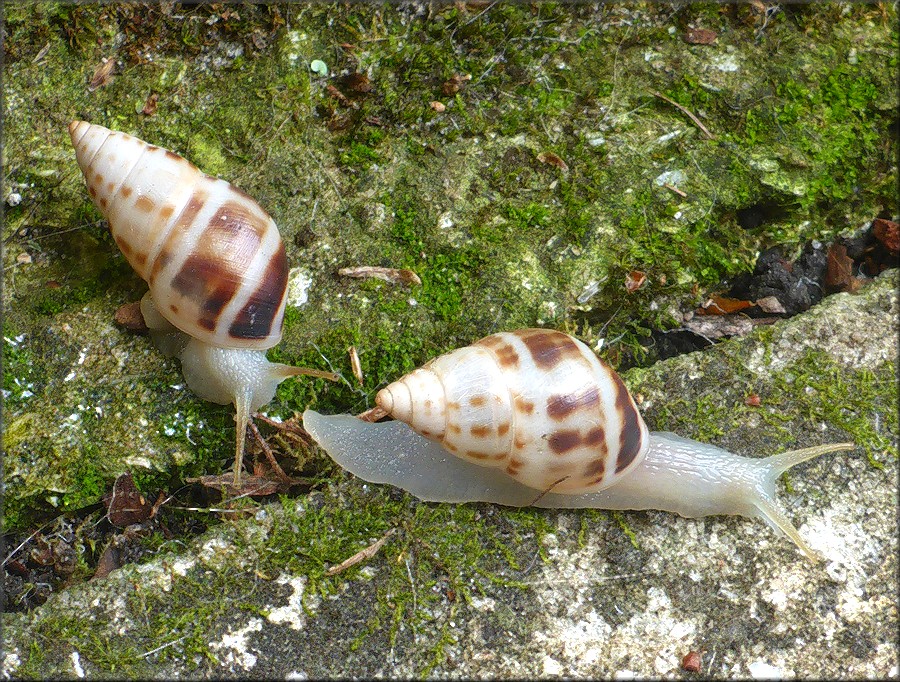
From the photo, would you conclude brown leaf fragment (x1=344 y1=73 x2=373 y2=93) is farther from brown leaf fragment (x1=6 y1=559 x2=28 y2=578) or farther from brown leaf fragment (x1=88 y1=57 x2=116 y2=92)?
brown leaf fragment (x1=6 y1=559 x2=28 y2=578)

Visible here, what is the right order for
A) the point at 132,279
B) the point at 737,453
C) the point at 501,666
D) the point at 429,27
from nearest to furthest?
the point at 501,666
the point at 737,453
the point at 132,279
the point at 429,27

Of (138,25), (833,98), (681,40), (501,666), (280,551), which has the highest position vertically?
(138,25)

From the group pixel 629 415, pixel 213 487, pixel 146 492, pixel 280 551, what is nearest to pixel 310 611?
pixel 280 551

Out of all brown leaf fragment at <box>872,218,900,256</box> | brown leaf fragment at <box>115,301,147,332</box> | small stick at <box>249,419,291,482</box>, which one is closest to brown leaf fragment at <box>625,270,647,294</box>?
brown leaf fragment at <box>872,218,900,256</box>

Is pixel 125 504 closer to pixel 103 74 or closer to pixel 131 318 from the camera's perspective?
pixel 131 318

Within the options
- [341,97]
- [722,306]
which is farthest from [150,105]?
[722,306]

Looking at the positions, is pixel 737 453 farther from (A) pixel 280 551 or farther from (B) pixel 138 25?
(B) pixel 138 25
